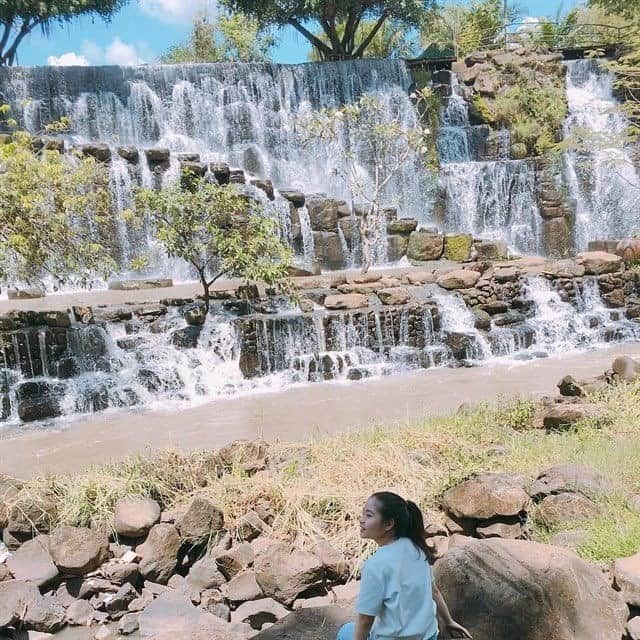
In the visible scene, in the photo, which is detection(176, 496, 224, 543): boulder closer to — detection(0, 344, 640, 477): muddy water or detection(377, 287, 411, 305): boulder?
detection(0, 344, 640, 477): muddy water

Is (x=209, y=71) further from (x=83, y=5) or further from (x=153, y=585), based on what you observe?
(x=153, y=585)

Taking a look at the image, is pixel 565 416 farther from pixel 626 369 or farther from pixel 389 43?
pixel 389 43

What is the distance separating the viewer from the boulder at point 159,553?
4.99 meters

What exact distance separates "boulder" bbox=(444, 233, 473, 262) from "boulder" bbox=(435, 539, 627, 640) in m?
16.0

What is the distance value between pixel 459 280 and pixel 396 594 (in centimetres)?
1227

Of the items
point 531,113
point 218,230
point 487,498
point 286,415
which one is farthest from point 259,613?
point 531,113

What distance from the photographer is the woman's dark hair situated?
2.79 meters

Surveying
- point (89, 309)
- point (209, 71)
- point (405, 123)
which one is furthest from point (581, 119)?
point (89, 309)

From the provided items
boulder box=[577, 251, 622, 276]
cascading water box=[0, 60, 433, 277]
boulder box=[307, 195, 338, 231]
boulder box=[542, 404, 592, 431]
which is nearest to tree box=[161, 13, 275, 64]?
cascading water box=[0, 60, 433, 277]

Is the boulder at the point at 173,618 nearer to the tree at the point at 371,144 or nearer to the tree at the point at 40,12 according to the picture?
the tree at the point at 371,144

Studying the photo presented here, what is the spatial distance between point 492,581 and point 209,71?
21.4m

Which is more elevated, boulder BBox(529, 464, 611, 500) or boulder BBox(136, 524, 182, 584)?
boulder BBox(529, 464, 611, 500)

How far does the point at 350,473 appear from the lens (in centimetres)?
585

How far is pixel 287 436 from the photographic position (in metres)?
9.17
